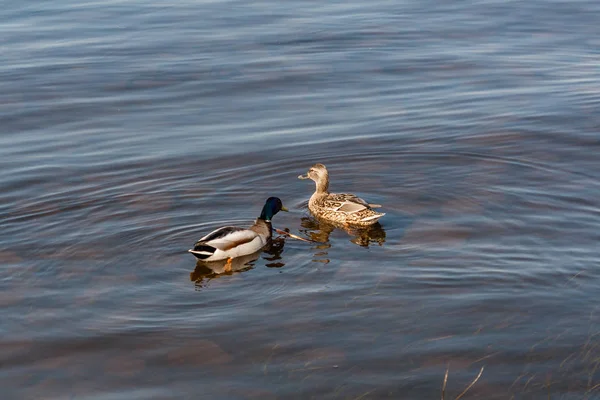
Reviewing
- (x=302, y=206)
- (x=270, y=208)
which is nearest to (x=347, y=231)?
(x=270, y=208)

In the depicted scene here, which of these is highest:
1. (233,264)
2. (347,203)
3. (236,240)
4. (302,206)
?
(347,203)

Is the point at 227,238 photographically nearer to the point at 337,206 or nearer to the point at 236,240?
the point at 236,240

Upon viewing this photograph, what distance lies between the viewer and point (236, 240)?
11383 mm

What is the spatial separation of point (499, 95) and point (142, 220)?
8363 millimetres

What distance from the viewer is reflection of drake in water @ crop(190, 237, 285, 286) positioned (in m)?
11.0

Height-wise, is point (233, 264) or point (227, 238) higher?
point (227, 238)

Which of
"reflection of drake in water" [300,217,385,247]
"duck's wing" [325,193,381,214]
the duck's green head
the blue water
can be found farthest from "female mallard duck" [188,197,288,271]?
"duck's wing" [325,193,381,214]

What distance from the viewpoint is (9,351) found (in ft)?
30.2

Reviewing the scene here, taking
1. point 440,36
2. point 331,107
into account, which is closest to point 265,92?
point 331,107

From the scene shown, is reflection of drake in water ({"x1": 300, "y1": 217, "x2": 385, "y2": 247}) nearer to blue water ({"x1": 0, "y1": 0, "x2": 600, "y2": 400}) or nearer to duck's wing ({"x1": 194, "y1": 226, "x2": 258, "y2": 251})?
blue water ({"x1": 0, "y1": 0, "x2": 600, "y2": 400})

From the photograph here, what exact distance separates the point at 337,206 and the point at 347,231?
0.35m

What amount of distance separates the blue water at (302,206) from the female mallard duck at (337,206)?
202 millimetres

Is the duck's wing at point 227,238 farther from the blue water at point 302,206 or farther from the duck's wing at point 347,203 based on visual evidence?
the duck's wing at point 347,203

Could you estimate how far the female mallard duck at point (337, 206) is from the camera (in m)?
12.1
